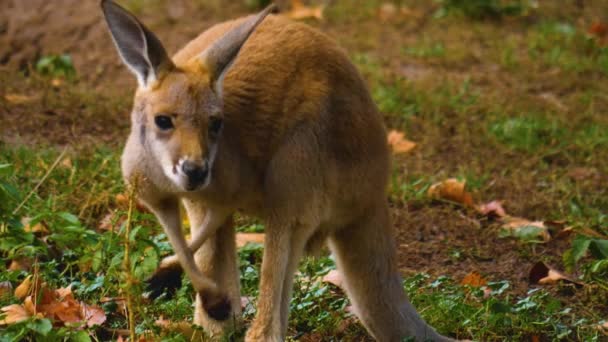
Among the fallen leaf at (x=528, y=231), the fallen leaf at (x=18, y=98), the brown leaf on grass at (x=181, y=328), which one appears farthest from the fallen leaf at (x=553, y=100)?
the brown leaf on grass at (x=181, y=328)

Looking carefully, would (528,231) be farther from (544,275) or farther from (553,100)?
(553,100)

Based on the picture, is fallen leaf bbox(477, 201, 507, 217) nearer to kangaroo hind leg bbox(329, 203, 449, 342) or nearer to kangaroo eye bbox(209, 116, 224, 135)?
kangaroo hind leg bbox(329, 203, 449, 342)

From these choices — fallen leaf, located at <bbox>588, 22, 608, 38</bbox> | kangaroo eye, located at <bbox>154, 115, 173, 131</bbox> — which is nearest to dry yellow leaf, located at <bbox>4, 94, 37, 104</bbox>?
kangaroo eye, located at <bbox>154, 115, 173, 131</bbox>

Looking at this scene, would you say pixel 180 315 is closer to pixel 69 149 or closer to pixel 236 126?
pixel 236 126

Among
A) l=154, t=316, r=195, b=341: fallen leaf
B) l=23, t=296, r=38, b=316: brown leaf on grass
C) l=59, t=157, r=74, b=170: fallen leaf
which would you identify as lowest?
l=59, t=157, r=74, b=170: fallen leaf

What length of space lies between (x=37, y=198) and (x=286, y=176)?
1.55 metres

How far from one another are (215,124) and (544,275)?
2017 millimetres

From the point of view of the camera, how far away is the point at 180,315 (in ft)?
14.2

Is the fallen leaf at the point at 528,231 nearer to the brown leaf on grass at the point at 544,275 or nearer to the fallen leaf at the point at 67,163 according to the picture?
the brown leaf on grass at the point at 544,275

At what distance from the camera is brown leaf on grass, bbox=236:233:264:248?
5.03m

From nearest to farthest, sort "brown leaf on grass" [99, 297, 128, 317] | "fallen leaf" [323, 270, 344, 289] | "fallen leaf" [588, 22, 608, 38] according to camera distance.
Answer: "brown leaf on grass" [99, 297, 128, 317] < "fallen leaf" [323, 270, 344, 289] < "fallen leaf" [588, 22, 608, 38]

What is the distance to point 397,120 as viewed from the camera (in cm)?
682

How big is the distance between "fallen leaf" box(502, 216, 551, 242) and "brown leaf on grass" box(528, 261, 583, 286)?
37 cm

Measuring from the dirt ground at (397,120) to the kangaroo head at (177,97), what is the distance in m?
1.74
